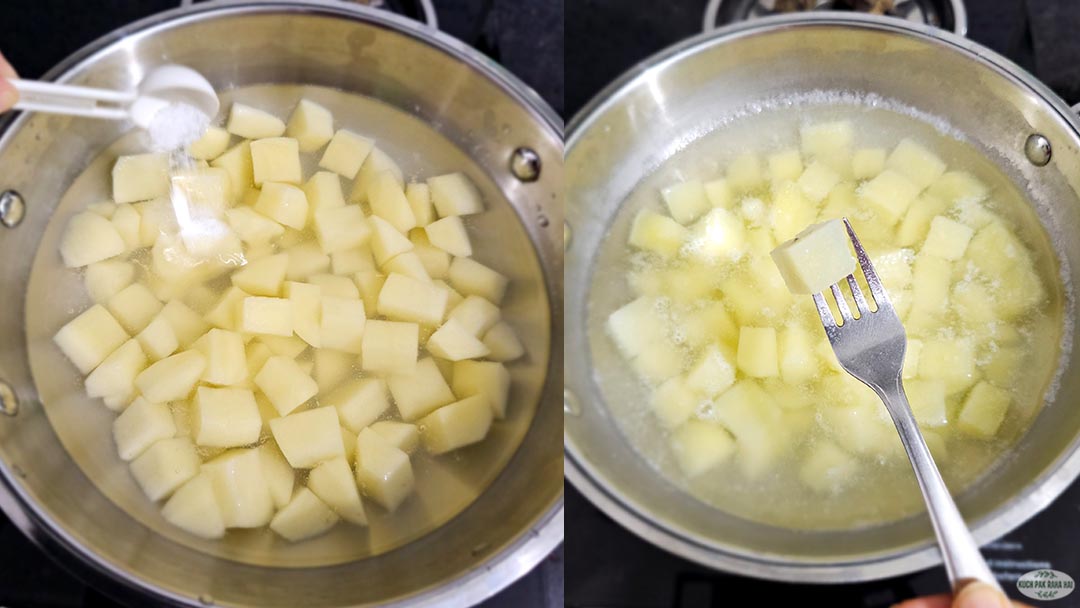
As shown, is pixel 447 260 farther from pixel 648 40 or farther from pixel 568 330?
pixel 648 40

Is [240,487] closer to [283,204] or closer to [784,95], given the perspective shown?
[283,204]

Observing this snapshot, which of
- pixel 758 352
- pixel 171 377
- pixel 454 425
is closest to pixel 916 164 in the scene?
pixel 758 352

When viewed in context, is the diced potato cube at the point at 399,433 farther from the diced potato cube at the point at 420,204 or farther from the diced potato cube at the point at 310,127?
the diced potato cube at the point at 310,127

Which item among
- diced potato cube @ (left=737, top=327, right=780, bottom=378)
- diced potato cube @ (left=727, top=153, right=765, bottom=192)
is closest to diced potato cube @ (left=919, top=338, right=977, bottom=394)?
diced potato cube @ (left=737, top=327, right=780, bottom=378)

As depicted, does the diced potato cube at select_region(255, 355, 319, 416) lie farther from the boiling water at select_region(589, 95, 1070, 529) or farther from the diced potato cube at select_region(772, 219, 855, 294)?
the diced potato cube at select_region(772, 219, 855, 294)

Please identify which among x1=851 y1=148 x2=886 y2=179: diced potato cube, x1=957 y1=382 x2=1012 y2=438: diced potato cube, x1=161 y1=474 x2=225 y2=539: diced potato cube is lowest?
x1=161 y1=474 x2=225 y2=539: diced potato cube

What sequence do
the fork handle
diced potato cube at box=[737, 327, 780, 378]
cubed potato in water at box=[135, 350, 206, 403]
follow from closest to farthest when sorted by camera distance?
the fork handle
diced potato cube at box=[737, 327, 780, 378]
cubed potato in water at box=[135, 350, 206, 403]
